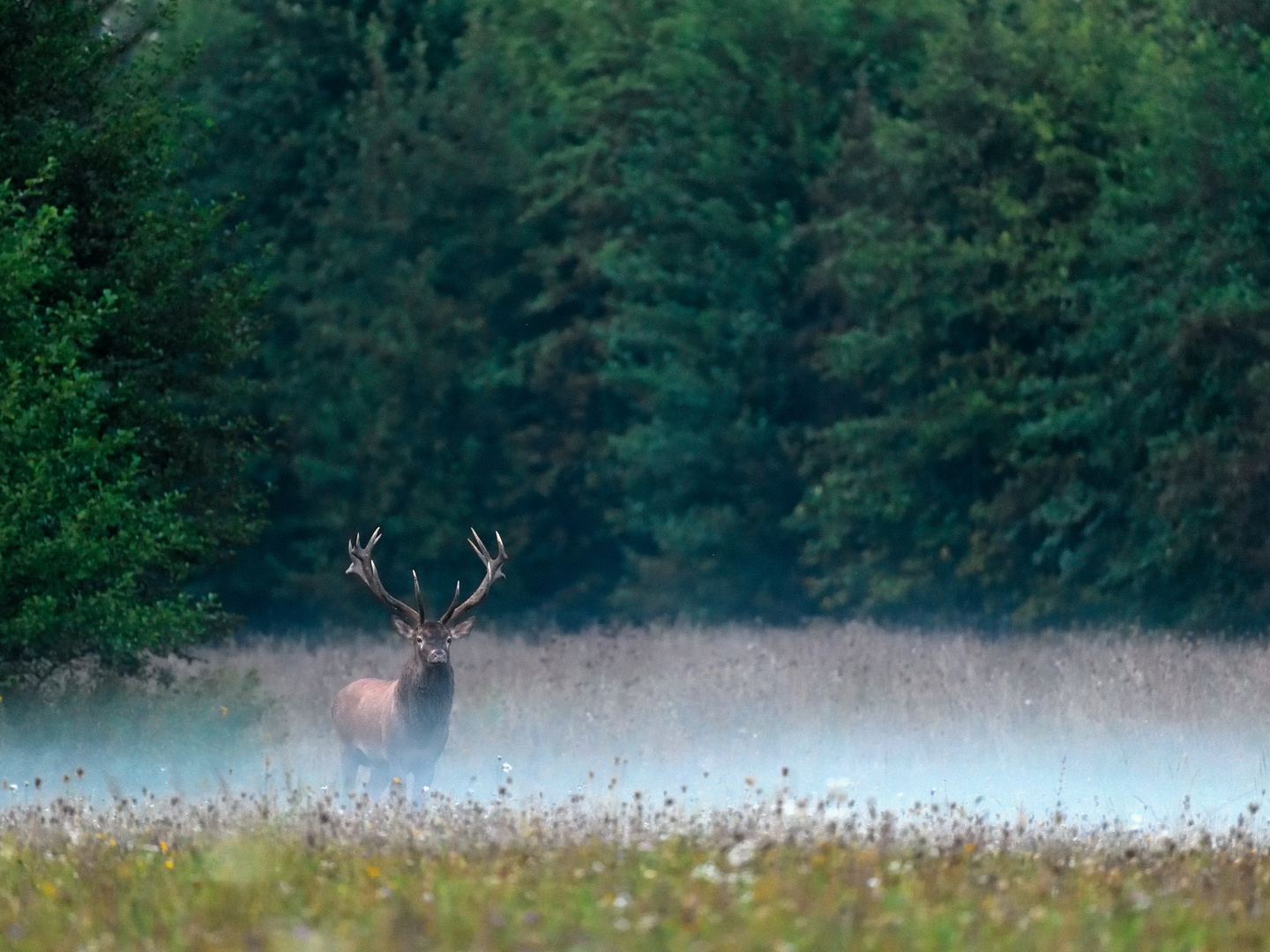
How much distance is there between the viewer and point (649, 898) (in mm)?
7719

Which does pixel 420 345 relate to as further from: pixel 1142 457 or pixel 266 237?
pixel 1142 457

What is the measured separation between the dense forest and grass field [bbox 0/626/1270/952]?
19.7ft

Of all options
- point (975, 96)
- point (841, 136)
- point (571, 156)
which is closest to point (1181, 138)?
point (975, 96)

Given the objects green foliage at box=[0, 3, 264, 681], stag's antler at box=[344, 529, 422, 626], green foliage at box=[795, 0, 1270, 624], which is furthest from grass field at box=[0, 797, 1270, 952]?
green foliage at box=[795, 0, 1270, 624]

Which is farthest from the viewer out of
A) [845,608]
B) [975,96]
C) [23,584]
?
[845,608]

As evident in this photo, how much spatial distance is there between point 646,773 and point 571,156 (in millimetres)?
22275

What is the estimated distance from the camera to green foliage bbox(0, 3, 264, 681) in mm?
15344

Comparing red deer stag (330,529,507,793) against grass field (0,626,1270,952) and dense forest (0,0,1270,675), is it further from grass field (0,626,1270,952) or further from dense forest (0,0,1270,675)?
dense forest (0,0,1270,675)

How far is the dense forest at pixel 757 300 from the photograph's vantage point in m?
29.0

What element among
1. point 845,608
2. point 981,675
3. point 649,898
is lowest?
point 845,608

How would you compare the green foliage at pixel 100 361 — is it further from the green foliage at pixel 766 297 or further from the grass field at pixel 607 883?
the green foliage at pixel 766 297

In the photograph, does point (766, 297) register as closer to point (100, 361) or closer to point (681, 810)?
point (100, 361)

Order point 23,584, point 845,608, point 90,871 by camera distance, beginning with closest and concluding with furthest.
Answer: point 90,871, point 23,584, point 845,608

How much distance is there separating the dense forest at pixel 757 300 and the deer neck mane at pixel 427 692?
8786 millimetres
